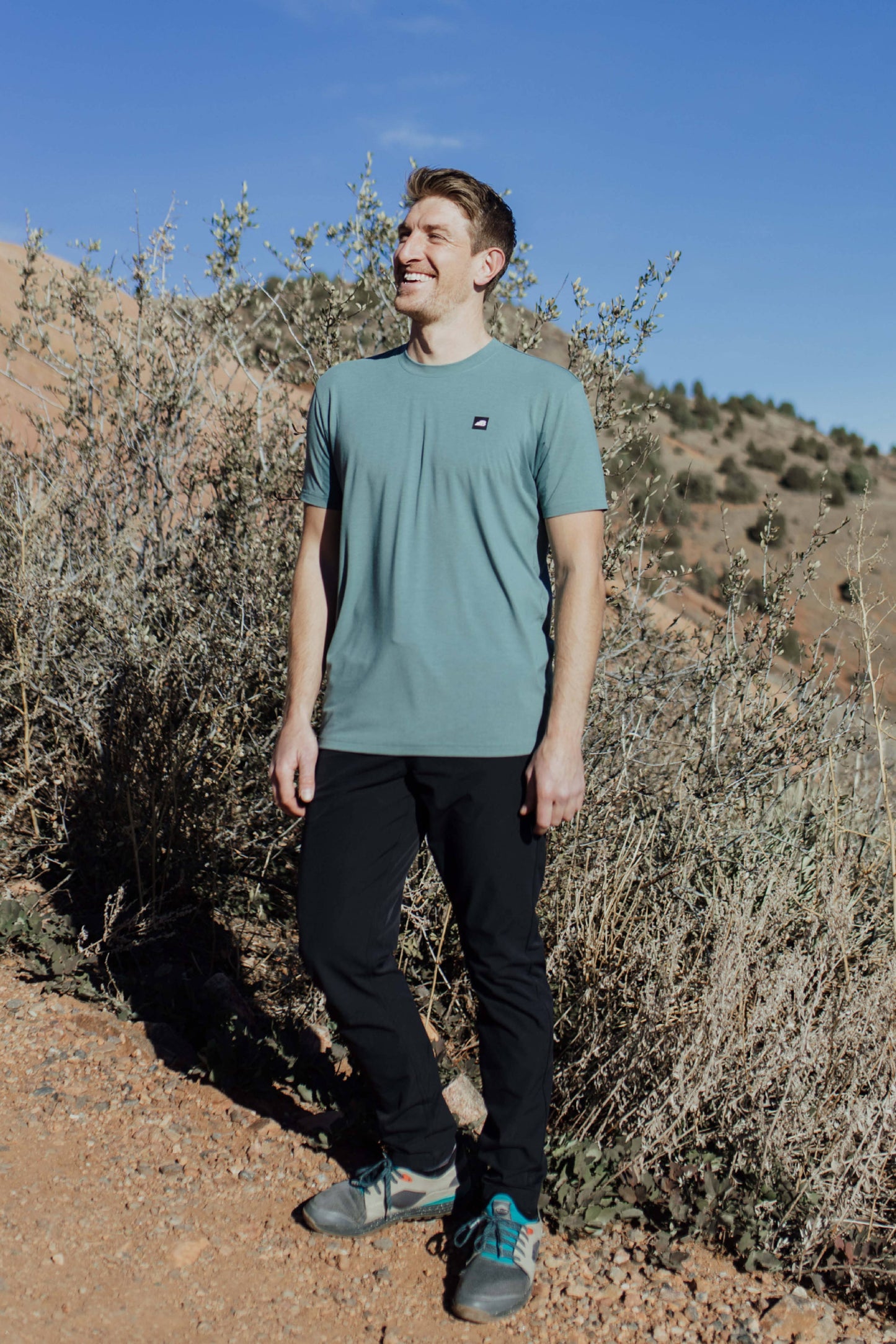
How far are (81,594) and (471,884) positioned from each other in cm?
212

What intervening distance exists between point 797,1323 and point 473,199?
2317 millimetres

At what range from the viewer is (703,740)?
384 cm

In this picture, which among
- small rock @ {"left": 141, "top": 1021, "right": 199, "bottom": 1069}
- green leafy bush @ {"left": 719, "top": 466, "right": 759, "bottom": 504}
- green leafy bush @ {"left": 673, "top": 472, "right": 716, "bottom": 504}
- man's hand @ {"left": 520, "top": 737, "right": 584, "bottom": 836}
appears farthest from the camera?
green leafy bush @ {"left": 719, "top": 466, "right": 759, "bottom": 504}

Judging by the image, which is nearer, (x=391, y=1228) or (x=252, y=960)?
(x=391, y=1228)

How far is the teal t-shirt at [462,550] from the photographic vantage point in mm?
1989

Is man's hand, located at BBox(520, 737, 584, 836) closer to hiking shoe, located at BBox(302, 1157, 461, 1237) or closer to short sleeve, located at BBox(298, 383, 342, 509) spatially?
short sleeve, located at BBox(298, 383, 342, 509)

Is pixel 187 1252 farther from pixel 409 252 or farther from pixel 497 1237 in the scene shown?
pixel 409 252

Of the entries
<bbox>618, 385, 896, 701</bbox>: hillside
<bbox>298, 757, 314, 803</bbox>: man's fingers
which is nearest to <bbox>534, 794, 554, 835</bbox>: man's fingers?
<bbox>298, 757, 314, 803</bbox>: man's fingers

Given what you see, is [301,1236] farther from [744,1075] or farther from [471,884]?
[744,1075]

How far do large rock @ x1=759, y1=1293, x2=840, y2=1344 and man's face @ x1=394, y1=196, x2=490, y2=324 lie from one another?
6.85ft

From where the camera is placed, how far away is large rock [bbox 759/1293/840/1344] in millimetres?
2082

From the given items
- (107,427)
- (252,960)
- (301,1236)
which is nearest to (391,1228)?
(301,1236)

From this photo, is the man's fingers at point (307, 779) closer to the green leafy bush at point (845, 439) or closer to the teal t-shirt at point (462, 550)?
the teal t-shirt at point (462, 550)

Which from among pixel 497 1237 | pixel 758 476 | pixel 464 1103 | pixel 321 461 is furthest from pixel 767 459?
pixel 497 1237
